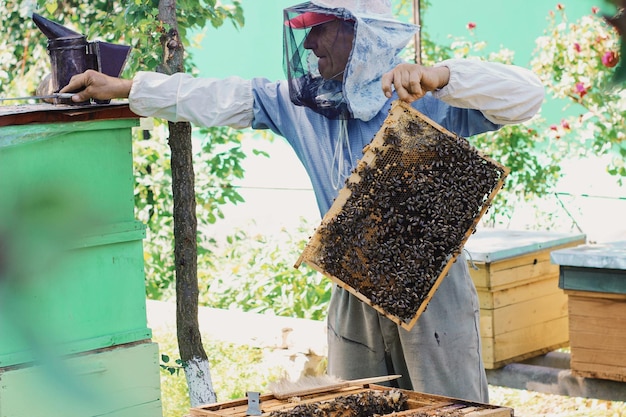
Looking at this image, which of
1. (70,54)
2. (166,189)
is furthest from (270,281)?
(70,54)

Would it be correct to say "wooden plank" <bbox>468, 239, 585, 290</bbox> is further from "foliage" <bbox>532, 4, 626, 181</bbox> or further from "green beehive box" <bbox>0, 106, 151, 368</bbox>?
"green beehive box" <bbox>0, 106, 151, 368</bbox>

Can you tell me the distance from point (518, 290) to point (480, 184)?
81.7 inches

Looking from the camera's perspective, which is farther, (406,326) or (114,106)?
(114,106)

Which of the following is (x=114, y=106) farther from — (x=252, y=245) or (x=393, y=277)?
(x=252, y=245)

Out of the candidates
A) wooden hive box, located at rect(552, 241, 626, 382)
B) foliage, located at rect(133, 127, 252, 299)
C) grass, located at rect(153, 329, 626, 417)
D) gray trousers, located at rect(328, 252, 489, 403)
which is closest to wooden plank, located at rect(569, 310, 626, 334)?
wooden hive box, located at rect(552, 241, 626, 382)

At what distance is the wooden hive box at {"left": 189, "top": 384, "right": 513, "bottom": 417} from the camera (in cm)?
190

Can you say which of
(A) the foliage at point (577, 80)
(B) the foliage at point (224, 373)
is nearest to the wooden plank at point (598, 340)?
(B) the foliage at point (224, 373)

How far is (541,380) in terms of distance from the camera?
4.16 m

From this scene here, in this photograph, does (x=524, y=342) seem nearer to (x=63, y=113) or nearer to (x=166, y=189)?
(x=166, y=189)

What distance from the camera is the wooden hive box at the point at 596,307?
12.2 feet

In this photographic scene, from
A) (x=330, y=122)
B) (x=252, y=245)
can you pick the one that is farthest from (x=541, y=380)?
(x=252, y=245)

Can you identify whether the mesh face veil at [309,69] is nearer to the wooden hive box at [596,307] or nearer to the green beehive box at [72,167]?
the green beehive box at [72,167]

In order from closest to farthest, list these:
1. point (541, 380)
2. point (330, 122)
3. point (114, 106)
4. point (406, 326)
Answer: point (406, 326)
point (114, 106)
point (330, 122)
point (541, 380)

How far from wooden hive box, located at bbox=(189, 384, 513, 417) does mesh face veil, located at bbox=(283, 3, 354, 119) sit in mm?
823
